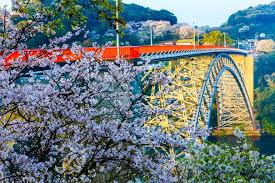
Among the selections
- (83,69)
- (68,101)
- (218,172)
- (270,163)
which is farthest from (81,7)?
(270,163)

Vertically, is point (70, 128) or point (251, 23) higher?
point (251, 23)

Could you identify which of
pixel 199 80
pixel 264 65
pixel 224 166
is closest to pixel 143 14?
pixel 264 65

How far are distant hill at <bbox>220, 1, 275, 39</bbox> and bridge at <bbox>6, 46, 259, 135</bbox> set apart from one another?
58.1m

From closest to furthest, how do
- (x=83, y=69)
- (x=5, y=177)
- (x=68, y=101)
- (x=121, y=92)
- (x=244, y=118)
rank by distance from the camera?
(x=5, y=177) < (x=68, y=101) < (x=83, y=69) < (x=121, y=92) < (x=244, y=118)

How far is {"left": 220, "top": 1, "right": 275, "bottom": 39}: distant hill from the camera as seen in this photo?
12176 cm

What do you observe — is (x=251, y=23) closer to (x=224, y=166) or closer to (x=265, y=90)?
(x=265, y=90)

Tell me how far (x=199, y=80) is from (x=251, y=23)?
101309mm

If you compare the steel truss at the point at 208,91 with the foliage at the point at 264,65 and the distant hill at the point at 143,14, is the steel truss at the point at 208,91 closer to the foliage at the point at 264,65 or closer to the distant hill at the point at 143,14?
the distant hill at the point at 143,14

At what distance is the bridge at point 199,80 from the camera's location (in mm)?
17047

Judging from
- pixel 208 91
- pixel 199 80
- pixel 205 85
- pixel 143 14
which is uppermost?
pixel 143 14

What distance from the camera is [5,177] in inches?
238

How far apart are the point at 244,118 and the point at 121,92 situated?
54689mm

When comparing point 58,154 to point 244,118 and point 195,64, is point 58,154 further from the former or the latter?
point 244,118

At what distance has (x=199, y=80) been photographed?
3331 cm
